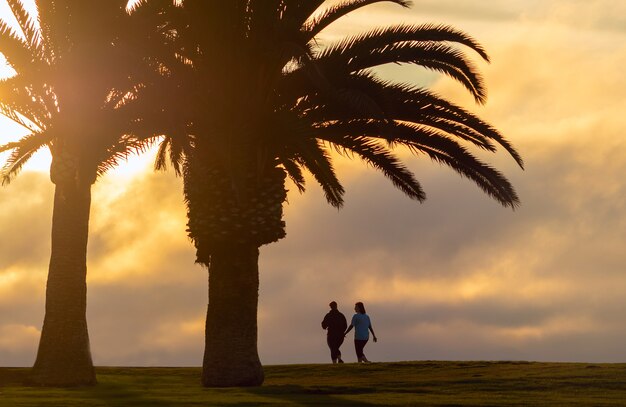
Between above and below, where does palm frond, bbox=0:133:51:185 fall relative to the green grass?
above

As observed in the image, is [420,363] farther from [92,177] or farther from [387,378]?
[92,177]

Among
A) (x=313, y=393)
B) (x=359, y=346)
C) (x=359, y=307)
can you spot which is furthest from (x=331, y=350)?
(x=313, y=393)

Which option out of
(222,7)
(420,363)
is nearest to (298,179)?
(420,363)

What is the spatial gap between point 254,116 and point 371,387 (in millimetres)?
6910

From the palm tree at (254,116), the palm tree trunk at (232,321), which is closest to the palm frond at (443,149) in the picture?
the palm tree at (254,116)

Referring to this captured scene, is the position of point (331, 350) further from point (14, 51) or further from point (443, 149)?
point (14, 51)

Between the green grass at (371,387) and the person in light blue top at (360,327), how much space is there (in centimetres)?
189

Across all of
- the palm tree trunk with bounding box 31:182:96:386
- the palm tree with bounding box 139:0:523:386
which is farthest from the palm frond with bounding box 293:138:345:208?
the palm tree trunk with bounding box 31:182:96:386

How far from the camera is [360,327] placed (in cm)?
3055

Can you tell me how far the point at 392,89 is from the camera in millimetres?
24406

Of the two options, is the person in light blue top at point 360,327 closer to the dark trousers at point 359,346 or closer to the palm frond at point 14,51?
the dark trousers at point 359,346

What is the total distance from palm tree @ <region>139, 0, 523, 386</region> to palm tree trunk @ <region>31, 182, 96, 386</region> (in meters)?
3.24

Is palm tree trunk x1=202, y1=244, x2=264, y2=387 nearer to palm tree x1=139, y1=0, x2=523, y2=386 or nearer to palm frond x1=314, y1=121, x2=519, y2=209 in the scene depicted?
palm tree x1=139, y1=0, x2=523, y2=386

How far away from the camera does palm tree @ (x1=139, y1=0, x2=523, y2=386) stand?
921 inches
